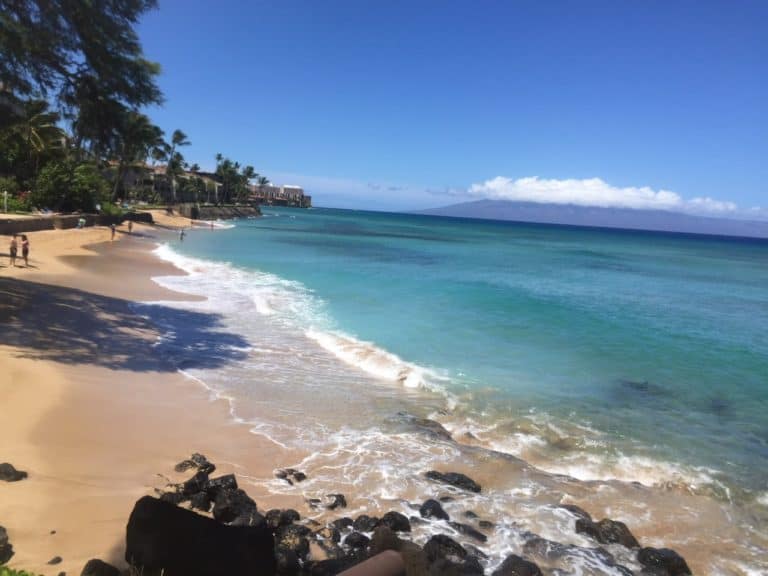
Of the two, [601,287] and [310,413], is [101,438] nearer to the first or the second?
[310,413]

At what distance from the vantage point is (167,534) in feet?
12.7

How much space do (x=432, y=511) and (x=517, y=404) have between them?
5.11 meters

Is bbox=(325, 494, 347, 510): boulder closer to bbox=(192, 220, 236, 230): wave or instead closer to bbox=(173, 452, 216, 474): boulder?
bbox=(173, 452, 216, 474): boulder

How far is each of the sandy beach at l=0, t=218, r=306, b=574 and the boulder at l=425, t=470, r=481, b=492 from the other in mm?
2127

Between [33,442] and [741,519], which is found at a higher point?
[33,442]

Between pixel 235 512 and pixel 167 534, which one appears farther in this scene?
pixel 235 512

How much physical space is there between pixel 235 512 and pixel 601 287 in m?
31.1

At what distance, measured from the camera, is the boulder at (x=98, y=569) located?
165 inches

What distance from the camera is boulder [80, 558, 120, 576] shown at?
13.7ft

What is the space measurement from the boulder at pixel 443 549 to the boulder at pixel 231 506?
76.3 inches

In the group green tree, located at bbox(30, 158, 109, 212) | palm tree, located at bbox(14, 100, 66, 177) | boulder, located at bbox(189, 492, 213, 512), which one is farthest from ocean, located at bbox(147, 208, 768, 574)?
palm tree, located at bbox(14, 100, 66, 177)

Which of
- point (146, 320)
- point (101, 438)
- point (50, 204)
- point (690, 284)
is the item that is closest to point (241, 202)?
point (50, 204)

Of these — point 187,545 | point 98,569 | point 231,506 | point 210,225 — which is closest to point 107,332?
point 231,506

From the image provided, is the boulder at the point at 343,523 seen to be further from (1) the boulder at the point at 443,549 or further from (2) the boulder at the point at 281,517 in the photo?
(1) the boulder at the point at 443,549
